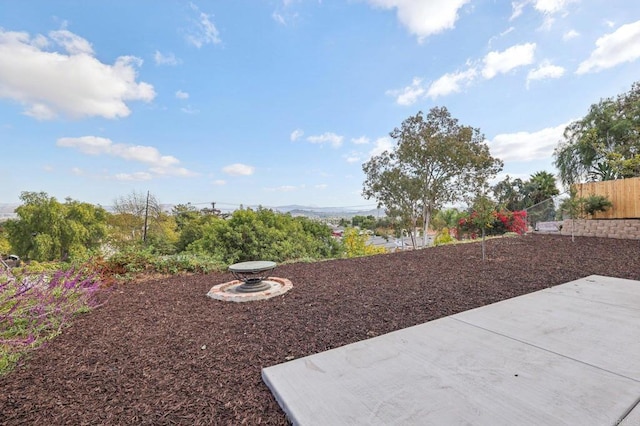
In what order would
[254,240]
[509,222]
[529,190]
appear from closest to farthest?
[254,240]
[509,222]
[529,190]

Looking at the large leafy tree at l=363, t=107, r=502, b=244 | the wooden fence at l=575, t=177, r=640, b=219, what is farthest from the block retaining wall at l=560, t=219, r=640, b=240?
the large leafy tree at l=363, t=107, r=502, b=244

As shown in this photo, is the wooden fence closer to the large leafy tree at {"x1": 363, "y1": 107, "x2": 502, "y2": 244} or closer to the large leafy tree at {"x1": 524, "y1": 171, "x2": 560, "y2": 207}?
the large leafy tree at {"x1": 363, "y1": 107, "x2": 502, "y2": 244}

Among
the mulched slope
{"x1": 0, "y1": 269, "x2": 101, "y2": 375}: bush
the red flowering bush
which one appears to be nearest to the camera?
the mulched slope

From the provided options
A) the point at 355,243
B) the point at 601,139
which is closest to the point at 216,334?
the point at 355,243

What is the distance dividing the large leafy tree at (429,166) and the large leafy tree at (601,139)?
20.8 feet

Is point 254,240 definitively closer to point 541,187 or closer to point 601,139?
point 601,139

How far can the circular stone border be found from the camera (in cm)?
361

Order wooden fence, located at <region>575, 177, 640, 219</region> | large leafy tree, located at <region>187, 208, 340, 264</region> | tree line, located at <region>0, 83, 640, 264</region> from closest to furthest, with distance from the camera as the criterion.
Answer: large leafy tree, located at <region>187, 208, 340, 264</region>, wooden fence, located at <region>575, 177, 640, 219</region>, tree line, located at <region>0, 83, 640, 264</region>

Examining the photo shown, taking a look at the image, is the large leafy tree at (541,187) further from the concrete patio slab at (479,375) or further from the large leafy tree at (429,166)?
the concrete patio slab at (479,375)

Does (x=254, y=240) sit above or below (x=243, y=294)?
above

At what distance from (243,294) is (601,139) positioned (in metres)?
23.4

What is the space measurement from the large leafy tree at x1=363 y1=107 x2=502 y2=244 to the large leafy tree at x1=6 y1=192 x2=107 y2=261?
550 inches

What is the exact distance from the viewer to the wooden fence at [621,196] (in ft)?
29.1

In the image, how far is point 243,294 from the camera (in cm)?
375
